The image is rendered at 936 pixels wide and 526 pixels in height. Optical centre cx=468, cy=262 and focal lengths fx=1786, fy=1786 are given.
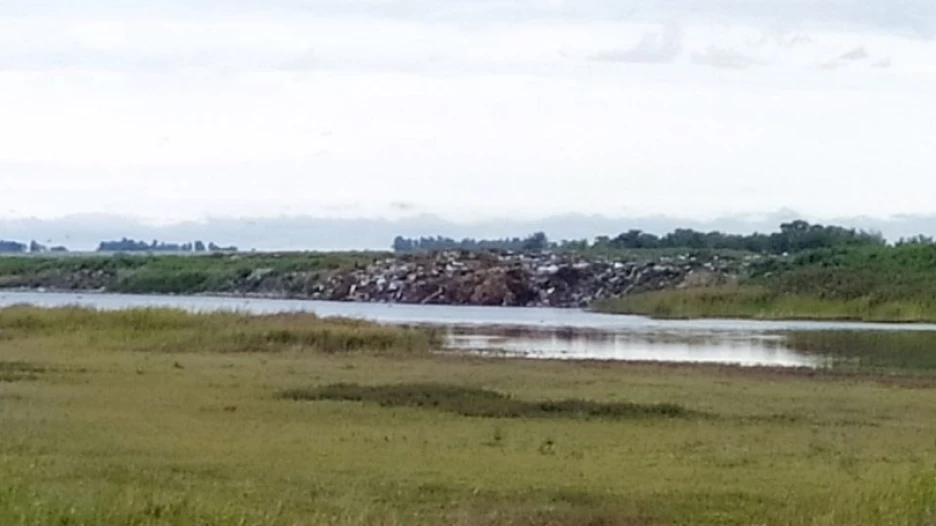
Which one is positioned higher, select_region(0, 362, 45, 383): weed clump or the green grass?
the green grass

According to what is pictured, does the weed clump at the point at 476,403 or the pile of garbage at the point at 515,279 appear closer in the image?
the weed clump at the point at 476,403

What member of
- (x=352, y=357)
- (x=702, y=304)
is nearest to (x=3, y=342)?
(x=352, y=357)

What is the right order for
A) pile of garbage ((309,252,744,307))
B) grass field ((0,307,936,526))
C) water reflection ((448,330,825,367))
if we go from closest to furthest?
1. grass field ((0,307,936,526))
2. water reflection ((448,330,825,367))
3. pile of garbage ((309,252,744,307))

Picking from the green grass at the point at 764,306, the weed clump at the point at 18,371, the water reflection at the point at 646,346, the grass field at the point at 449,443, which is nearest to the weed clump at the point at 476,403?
the grass field at the point at 449,443

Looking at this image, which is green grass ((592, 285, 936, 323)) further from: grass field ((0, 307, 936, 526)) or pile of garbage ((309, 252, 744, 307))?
grass field ((0, 307, 936, 526))

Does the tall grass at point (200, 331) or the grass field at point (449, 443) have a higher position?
the tall grass at point (200, 331)

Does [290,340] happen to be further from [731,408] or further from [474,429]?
[474,429]

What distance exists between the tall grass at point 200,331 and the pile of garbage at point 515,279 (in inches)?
1789

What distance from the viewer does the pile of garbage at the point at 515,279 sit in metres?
93.9

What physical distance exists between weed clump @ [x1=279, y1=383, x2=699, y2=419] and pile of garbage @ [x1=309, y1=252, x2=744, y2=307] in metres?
61.7

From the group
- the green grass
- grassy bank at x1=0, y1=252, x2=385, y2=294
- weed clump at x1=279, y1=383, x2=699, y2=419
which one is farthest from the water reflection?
grassy bank at x1=0, y1=252, x2=385, y2=294

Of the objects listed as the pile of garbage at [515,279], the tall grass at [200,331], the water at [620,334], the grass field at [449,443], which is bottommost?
the grass field at [449,443]

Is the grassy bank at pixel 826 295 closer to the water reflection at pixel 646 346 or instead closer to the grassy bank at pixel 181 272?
the water reflection at pixel 646 346

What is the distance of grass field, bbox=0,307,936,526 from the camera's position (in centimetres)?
1658
